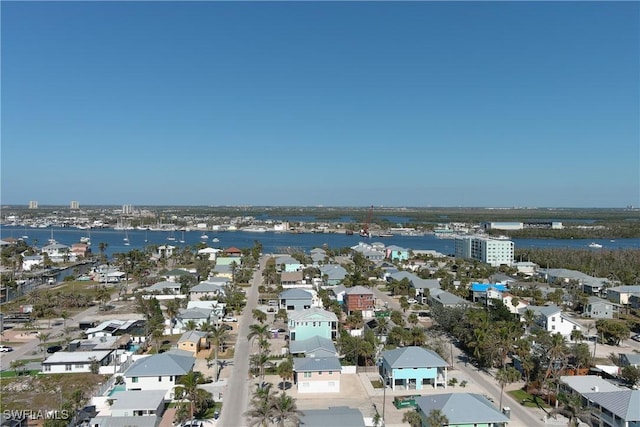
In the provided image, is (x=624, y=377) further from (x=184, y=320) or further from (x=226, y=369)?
(x=184, y=320)

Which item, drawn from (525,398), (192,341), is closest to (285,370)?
(192,341)

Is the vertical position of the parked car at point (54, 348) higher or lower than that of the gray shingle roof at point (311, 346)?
lower

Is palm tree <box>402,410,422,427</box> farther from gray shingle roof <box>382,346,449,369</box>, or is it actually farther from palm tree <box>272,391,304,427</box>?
gray shingle roof <box>382,346,449,369</box>

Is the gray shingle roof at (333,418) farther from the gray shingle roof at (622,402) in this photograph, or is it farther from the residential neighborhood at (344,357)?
the gray shingle roof at (622,402)

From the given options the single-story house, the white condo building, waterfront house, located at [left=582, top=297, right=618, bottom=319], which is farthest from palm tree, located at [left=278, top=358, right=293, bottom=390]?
the white condo building

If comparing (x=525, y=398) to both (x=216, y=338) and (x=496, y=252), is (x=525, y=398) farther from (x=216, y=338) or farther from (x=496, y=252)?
(x=496, y=252)

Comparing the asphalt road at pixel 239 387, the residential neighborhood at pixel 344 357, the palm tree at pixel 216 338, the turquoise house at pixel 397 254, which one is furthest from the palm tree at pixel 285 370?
the turquoise house at pixel 397 254
